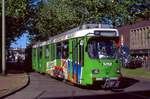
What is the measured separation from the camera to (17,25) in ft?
170

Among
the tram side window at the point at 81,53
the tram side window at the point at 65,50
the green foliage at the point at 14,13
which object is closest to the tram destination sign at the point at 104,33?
the tram side window at the point at 81,53

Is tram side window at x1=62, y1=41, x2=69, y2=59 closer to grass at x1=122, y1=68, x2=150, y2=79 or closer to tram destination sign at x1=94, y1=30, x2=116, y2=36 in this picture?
tram destination sign at x1=94, y1=30, x2=116, y2=36

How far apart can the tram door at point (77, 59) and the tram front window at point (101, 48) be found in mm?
573

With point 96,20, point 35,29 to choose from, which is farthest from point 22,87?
point 35,29

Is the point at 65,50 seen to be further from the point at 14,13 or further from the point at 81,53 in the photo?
the point at 14,13

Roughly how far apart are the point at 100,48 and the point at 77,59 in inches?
74.2

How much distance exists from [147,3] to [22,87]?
122 ft

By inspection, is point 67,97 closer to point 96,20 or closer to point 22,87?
point 22,87

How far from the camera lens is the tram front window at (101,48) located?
77.4ft

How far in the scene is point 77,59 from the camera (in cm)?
2500

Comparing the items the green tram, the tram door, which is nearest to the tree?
the tram door

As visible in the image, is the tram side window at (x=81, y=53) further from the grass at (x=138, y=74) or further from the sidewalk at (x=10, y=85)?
the grass at (x=138, y=74)

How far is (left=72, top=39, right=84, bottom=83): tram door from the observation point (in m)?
24.3

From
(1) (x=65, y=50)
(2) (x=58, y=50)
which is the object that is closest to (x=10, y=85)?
(1) (x=65, y=50)
